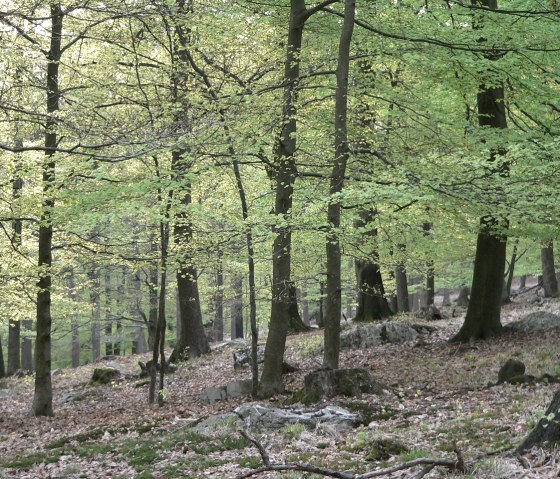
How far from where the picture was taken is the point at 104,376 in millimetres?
20250

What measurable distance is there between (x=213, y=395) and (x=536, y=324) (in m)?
9.37

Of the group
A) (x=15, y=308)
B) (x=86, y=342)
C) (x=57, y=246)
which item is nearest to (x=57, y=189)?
(x=57, y=246)

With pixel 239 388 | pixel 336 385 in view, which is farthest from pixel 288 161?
pixel 239 388

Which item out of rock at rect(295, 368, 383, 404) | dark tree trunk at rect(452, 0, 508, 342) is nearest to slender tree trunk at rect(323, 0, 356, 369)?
rock at rect(295, 368, 383, 404)

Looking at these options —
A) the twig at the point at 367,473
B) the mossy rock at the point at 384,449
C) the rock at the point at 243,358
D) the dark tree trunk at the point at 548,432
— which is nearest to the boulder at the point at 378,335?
the rock at the point at 243,358

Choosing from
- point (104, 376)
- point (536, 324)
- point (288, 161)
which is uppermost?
point (288, 161)

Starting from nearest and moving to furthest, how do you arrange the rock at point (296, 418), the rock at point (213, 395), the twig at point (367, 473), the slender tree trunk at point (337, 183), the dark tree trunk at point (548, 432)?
the twig at point (367, 473) → the dark tree trunk at point (548, 432) → the rock at point (296, 418) → the slender tree trunk at point (337, 183) → the rock at point (213, 395)

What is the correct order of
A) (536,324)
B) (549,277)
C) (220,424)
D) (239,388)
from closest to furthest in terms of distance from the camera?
(220,424) < (239,388) < (536,324) < (549,277)

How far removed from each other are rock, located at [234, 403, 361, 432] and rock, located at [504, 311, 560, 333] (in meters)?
8.62

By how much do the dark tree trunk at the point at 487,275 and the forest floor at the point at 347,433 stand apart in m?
0.54

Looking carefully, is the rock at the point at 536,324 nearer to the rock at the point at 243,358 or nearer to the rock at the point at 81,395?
the rock at the point at 243,358

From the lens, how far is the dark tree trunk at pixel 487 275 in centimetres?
1497

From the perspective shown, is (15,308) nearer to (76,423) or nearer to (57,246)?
(57,246)

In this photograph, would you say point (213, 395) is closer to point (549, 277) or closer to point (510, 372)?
point (510, 372)
